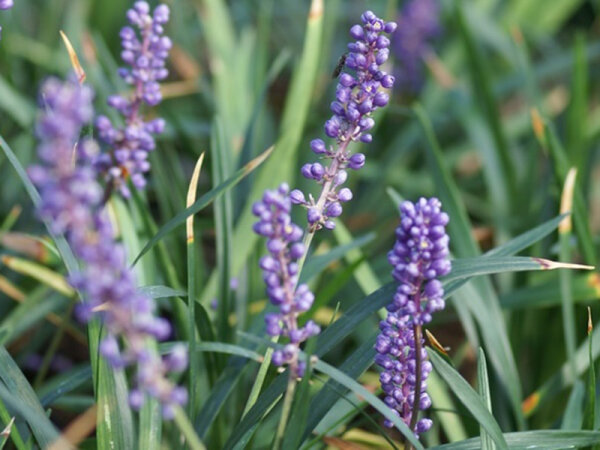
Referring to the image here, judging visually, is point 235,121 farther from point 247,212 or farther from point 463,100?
point 463,100

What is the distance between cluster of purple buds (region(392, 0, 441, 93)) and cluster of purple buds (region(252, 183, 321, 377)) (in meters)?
3.62

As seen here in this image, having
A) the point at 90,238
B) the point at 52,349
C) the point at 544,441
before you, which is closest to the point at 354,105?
the point at 90,238

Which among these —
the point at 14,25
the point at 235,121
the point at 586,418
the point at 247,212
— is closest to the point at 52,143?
the point at 586,418

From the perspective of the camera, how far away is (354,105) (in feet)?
5.74

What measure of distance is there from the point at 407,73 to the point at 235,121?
→ 5.20ft

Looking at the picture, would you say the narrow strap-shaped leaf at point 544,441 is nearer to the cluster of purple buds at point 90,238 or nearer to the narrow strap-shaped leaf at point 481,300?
Result: the narrow strap-shaped leaf at point 481,300

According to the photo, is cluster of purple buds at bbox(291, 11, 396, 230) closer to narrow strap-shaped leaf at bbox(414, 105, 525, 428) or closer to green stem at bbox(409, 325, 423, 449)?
green stem at bbox(409, 325, 423, 449)

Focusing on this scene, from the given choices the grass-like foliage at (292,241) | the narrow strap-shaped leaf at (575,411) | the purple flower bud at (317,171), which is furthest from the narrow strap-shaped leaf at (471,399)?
the narrow strap-shaped leaf at (575,411)

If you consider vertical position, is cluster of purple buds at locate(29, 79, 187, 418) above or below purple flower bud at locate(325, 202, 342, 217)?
below

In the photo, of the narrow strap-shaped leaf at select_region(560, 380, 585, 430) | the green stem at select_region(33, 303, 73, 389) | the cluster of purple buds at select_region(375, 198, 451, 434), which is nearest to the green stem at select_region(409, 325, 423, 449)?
the cluster of purple buds at select_region(375, 198, 451, 434)

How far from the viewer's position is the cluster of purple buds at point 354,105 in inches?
68.5

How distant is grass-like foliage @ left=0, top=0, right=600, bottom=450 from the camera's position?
1541 millimetres

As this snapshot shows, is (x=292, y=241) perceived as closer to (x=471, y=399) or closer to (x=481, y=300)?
(x=471, y=399)

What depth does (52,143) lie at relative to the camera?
1.09 metres
